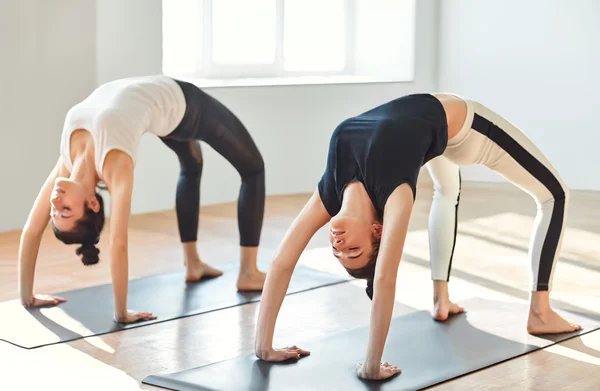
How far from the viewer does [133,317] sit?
3.76 m

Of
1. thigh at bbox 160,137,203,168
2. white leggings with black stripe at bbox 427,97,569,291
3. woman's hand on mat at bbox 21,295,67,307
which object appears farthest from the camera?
thigh at bbox 160,137,203,168

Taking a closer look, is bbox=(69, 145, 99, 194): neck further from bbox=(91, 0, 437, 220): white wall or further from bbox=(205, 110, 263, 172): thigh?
bbox=(91, 0, 437, 220): white wall

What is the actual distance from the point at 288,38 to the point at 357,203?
4.63 meters

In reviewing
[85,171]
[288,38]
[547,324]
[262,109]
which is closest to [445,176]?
[547,324]

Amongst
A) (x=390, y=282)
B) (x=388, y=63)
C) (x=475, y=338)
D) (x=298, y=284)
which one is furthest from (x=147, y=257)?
(x=388, y=63)

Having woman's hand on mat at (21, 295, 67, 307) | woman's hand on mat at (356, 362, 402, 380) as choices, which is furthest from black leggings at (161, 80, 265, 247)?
woman's hand on mat at (356, 362, 402, 380)

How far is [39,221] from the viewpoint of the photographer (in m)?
3.83

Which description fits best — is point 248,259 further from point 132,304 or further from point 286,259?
point 286,259

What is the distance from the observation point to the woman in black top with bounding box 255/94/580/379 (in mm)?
2949

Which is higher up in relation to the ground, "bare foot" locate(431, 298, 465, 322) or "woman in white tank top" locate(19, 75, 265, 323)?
"woman in white tank top" locate(19, 75, 265, 323)

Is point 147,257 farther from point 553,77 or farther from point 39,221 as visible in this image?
point 553,77

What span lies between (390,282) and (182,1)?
14.4 feet

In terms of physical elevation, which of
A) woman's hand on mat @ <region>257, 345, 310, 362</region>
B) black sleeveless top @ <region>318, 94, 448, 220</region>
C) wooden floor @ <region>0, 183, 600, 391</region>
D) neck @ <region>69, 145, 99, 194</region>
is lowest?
wooden floor @ <region>0, 183, 600, 391</region>

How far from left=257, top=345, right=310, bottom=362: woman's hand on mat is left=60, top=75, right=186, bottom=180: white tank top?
3.09ft
